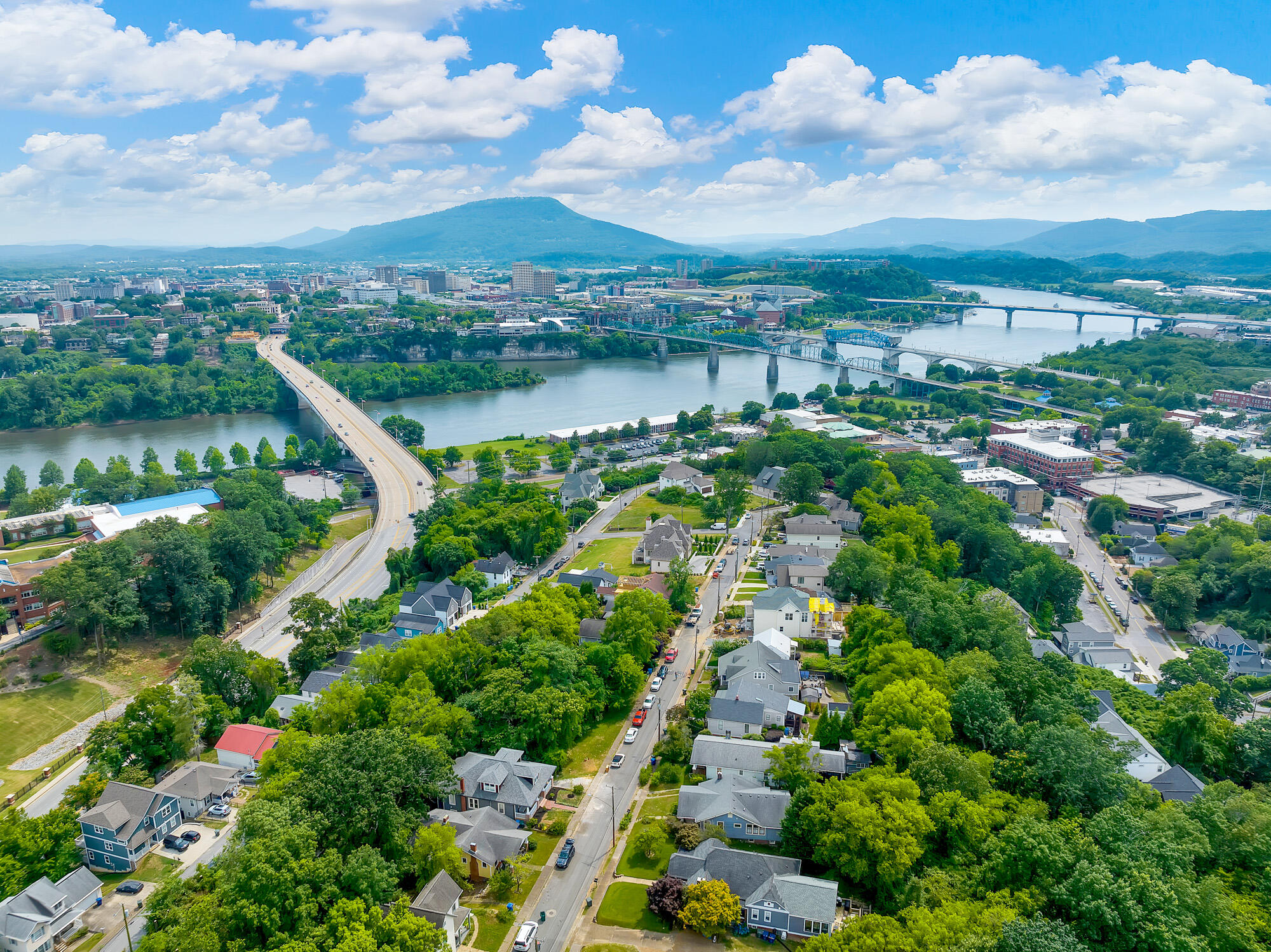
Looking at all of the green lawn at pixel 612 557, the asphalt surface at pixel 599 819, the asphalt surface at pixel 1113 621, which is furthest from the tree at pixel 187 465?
the asphalt surface at pixel 1113 621

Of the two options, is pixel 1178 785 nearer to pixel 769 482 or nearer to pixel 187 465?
pixel 769 482

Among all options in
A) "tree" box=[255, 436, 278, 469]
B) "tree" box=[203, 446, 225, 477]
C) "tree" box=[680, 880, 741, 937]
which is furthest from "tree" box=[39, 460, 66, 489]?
"tree" box=[680, 880, 741, 937]

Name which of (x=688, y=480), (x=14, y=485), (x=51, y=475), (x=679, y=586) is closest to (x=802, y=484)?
→ (x=688, y=480)

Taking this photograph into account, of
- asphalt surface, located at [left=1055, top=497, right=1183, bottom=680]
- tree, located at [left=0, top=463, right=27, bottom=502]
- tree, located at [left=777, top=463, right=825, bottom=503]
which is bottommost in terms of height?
asphalt surface, located at [left=1055, top=497, right=1183, bottom=680]

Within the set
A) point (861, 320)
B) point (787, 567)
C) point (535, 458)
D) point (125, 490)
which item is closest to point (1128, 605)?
point (787, 567)

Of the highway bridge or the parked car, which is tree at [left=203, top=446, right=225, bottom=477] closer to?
the highway bridge

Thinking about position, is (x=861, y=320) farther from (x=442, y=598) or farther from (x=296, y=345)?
(x=442, y=598)

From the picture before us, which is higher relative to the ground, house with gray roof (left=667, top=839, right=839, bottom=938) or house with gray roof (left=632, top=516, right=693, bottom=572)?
house with gray roof (left=632, top=516, right=693, bottom=572)
